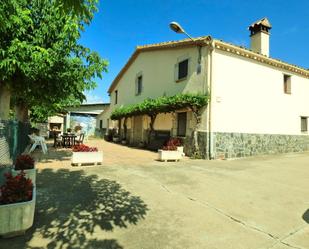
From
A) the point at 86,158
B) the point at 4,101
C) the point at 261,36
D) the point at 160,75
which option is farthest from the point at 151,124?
the point at 4,101

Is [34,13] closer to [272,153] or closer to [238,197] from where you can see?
[238,197]

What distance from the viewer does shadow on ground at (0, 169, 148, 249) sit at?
3.62 metres

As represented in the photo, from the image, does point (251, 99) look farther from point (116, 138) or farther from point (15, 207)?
point (116, 138)

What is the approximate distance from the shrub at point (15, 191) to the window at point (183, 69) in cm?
1153

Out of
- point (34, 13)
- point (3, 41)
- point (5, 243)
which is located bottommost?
point (5, 243)

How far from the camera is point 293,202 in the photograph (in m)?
5.63

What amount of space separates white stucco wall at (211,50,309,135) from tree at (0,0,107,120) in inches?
235

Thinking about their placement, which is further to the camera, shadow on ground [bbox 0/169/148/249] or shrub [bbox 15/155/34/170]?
shrub [bbox 15/155/34/170]

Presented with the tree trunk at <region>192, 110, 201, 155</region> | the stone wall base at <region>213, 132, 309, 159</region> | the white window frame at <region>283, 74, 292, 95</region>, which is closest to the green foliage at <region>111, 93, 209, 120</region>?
the tree trunk at <region>192, 110, 201, 155</region>

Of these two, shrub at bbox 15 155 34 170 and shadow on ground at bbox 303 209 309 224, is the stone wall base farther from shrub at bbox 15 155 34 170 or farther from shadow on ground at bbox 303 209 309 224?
shrub at bbox 15 155 34 170

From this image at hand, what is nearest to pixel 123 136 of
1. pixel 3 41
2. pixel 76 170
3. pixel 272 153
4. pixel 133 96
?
pixel 133 96

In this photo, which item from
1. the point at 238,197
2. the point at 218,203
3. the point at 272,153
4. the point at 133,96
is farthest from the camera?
the point at 133,96

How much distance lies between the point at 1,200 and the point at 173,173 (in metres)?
5.70

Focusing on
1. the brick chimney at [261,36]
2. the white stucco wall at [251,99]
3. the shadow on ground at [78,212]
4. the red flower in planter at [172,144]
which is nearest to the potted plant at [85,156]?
the shadow on ground at [78,212]
